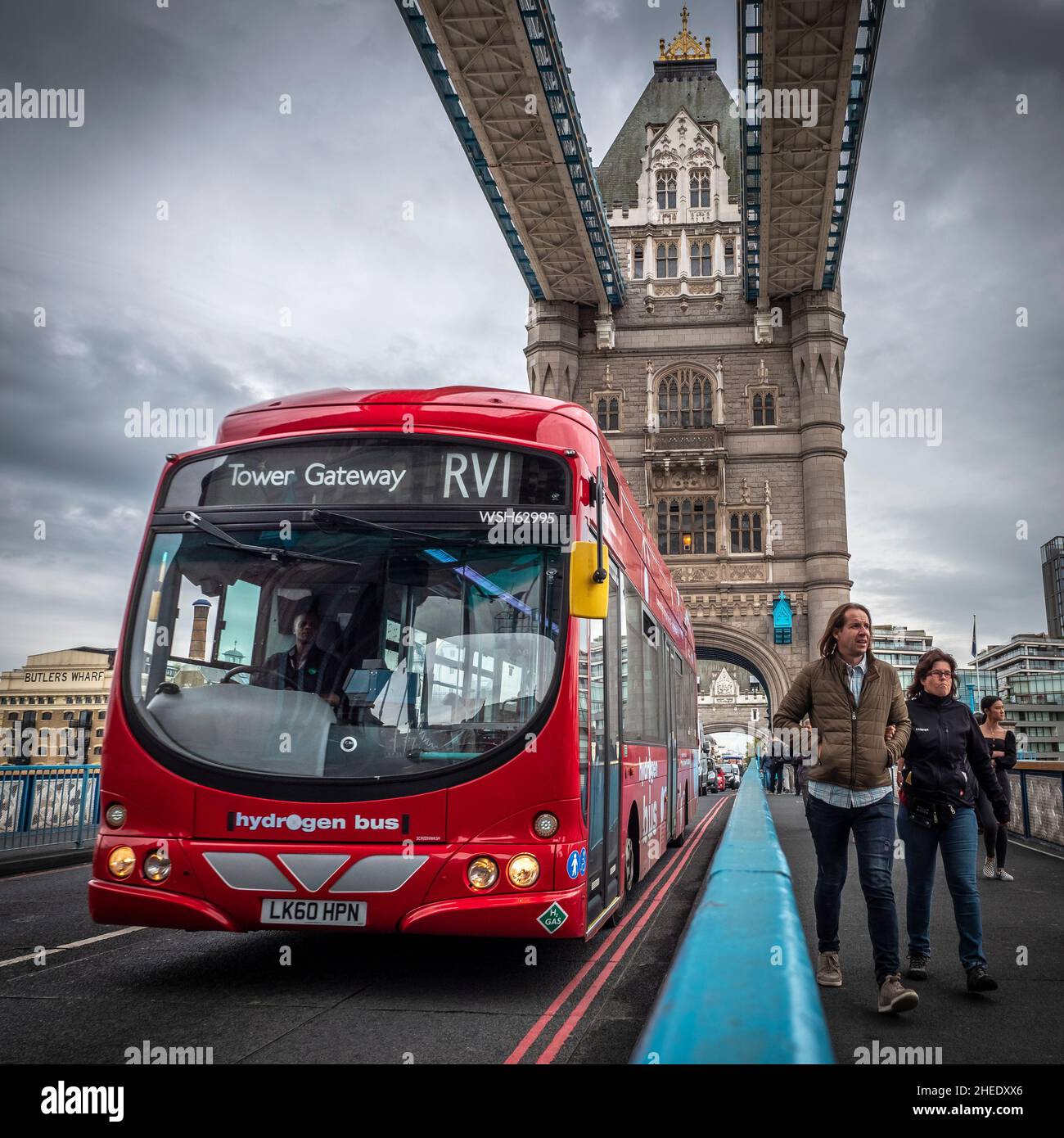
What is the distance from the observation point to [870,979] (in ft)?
17.2

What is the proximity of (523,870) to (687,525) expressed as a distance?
112 feet

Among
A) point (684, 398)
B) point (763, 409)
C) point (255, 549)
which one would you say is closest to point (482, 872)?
point (255, 549)

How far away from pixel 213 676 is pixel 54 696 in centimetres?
9472

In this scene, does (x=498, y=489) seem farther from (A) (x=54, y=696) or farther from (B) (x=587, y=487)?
(A) (x=54, y=696)

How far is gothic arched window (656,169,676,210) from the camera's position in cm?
4406

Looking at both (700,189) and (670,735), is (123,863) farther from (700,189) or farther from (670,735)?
(700,189)

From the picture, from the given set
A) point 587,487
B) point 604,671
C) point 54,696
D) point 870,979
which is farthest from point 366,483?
point 54,696

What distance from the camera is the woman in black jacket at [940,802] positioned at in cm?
509

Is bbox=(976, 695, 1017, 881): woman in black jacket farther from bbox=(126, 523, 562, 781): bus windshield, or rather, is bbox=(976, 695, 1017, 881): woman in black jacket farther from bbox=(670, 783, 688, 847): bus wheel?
bbox=(126, 523, 562, 781): bus windshield

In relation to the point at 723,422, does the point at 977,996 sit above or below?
below

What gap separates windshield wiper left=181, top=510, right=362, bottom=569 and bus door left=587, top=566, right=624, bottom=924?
1.55 metres

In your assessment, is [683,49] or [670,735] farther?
[683,49]

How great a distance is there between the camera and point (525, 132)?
29.9 m

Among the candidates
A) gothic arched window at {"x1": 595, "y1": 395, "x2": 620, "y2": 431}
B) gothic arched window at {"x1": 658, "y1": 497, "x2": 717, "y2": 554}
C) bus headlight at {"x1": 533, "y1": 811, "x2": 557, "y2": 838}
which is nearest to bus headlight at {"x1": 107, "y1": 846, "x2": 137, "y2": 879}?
bus headlight at {"x1": 533, "y1": 811, "x2": 557, "y2": 838}
